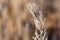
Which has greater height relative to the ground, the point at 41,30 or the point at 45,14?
the point at 45,14

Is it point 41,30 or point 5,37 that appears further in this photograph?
point 5,37

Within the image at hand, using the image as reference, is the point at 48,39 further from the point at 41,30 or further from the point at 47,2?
Answer: the point at 47,2

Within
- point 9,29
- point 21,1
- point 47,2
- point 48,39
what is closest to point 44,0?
point 47,2

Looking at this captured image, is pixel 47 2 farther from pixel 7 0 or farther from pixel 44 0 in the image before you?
pixel 7 0

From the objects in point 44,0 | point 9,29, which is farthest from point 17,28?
point 44,0

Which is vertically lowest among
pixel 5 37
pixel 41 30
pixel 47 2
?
pixel 5 37

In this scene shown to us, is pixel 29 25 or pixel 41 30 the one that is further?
pixel 29 25
